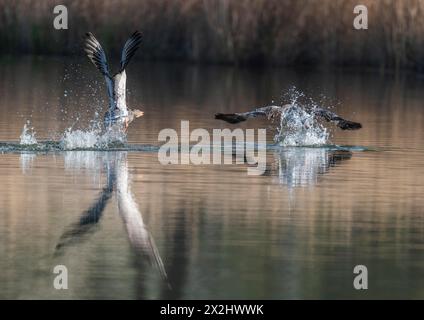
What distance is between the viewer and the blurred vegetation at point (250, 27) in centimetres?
4300

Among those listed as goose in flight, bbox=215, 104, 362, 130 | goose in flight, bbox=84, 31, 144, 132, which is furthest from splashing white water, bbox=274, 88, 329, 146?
goose in flight, bbox=84, 31, 144, 132

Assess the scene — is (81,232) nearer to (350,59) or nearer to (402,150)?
(402,150)

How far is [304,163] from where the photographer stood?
69.3 feet

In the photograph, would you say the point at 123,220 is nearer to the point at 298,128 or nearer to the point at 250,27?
the point at 298,128

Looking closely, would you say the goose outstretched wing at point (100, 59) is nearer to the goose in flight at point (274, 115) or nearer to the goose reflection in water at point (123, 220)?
the goose in flight at point (274, 115)

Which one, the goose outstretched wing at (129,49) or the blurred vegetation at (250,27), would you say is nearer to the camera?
the goose outstretched wing at (129,49)

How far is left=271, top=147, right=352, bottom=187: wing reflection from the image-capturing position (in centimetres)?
1909

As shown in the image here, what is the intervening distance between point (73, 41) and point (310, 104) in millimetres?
17138

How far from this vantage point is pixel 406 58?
4384 centimetres

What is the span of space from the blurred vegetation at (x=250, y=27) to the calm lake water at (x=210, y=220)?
15.6 meters

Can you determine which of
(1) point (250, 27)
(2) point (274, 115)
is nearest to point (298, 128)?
(2) point (274, 115)

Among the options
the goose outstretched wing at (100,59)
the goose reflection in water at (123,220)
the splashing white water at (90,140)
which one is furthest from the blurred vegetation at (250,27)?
the goose reflection in water at (123,220)
